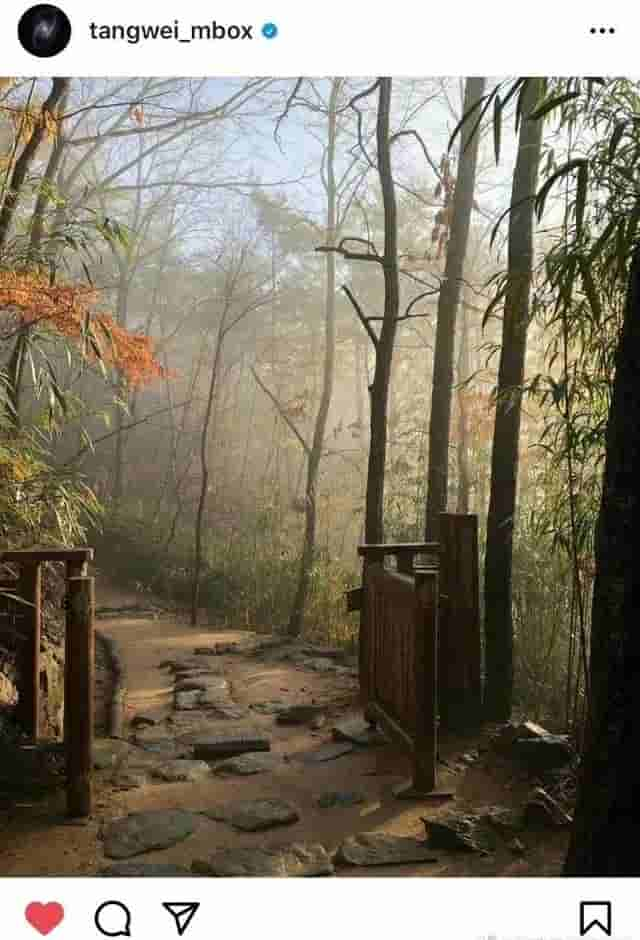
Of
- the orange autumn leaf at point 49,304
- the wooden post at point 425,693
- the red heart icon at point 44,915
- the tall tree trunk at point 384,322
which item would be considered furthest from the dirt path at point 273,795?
the orange autumn leaf at point 49,304

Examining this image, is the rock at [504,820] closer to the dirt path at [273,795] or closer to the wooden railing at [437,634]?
the dirt path at [273,795]

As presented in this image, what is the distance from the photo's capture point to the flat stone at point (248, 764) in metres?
4.70

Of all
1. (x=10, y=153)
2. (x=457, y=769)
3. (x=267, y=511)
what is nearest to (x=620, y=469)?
(x=457, y=769)

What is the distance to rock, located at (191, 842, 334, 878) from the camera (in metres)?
3.30

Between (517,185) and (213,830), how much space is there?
3.95 meters

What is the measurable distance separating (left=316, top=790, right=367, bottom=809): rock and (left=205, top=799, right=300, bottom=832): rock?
175 millimetres

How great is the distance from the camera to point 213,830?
379cm

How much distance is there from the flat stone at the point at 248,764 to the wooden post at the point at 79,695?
976 mm

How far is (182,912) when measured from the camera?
194 centimetres

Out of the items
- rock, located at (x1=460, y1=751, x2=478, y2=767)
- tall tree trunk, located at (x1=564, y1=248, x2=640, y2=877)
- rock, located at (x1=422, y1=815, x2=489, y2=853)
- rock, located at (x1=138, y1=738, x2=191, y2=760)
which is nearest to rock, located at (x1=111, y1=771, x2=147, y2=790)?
rock, located at (x1=138, y1=738, x2=191, y2=760)

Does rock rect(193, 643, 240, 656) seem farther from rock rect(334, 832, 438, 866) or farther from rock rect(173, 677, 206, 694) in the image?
rock rect(334, 832, 438, 866)

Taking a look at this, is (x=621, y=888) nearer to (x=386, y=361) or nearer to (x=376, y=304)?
(x=386, y=361)

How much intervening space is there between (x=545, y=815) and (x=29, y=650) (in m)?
2.84

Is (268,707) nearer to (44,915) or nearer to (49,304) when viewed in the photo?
(49,304)
